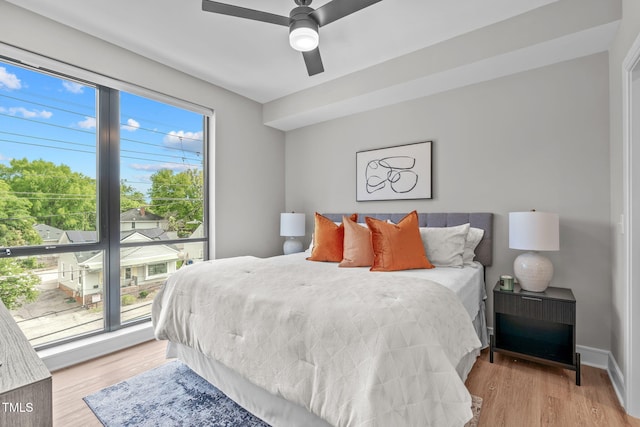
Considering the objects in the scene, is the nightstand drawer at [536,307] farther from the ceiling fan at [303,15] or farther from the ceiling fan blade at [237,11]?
the ceiling fan blade at [237,11]

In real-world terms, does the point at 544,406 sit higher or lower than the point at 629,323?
lower

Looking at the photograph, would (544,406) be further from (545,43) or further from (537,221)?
(545,43)

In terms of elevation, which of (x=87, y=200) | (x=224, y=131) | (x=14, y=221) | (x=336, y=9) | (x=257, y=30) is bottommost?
(x=14, y=221)

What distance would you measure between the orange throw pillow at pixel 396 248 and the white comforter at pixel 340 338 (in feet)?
1.28

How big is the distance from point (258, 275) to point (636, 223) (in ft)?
7.49

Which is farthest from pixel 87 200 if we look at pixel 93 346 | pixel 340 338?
pixel 340 338

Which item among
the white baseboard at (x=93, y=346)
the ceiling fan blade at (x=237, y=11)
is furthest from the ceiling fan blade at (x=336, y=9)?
the white baseboard at (x=93, y=346)

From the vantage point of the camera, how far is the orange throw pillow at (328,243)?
2.84m

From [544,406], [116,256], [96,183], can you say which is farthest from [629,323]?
[96,183]

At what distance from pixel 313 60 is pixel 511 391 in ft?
8.84

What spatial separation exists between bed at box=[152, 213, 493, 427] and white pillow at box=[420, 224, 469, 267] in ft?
0.78

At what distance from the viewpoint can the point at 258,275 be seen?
204cm

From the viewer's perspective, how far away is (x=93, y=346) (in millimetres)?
2576

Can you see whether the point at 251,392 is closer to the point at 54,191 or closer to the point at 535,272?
the point at 535,272
